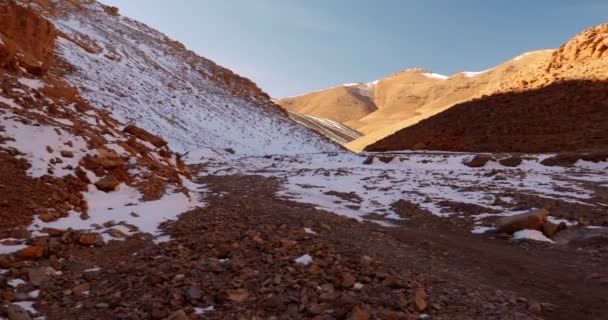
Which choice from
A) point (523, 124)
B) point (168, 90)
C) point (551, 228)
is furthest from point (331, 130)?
point (551, 228)

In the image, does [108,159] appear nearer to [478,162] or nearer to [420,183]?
[420,183]

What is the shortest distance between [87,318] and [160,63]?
36.4 m

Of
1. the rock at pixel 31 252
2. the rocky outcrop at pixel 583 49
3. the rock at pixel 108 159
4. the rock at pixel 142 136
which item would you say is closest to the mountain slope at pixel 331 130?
the rocky outcrop at pixel 583 49

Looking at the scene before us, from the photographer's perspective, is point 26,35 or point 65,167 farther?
point 26,35

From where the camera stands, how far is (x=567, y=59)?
32.9 meters

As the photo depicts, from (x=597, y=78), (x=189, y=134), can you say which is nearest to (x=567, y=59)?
(x=597, y=78)

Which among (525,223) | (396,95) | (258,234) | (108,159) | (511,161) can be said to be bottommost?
(258,234)

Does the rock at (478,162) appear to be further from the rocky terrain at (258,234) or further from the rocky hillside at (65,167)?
the rocky hillside at (65,167)

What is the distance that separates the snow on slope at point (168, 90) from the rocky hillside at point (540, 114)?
29.6 feet

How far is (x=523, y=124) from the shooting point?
91.6 feet

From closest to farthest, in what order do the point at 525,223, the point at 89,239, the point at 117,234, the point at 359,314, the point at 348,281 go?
the point at 359,314
the point at 348,281
the point at 89,239
the point at 117,234
the point at 525,223

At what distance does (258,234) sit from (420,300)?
113 inches

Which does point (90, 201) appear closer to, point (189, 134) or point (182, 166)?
point (182, 166)

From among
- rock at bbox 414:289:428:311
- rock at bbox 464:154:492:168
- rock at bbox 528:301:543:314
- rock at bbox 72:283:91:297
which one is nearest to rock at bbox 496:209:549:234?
rock at bbox 528:301:543:314
